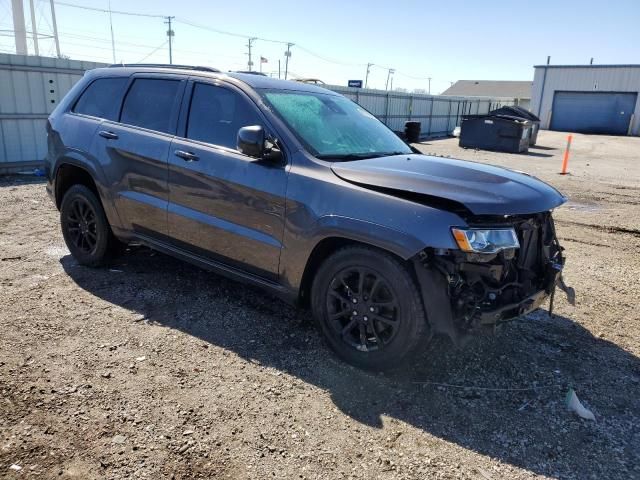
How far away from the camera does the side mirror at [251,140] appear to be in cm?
337

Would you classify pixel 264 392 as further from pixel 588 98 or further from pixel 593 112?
pixel 588 98

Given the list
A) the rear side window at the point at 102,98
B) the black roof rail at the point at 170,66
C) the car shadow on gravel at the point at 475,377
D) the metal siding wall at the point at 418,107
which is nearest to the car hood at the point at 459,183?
the car shadow on gravel at the point at 475,377

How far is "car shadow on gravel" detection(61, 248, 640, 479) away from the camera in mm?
2730

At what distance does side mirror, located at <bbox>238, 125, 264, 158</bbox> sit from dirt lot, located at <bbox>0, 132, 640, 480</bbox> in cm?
139

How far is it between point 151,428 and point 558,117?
158 ft

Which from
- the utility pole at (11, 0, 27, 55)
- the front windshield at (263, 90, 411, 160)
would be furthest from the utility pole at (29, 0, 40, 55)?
the front windshield at (263, 90, 411, 160)

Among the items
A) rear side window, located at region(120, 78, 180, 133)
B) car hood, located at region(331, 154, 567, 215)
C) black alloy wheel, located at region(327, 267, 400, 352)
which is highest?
rear side window, located at region(120, 78, 180, 133)

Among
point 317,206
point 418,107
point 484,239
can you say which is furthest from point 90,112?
point 418,107

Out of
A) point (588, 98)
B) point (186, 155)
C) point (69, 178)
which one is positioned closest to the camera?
point (186, 155)

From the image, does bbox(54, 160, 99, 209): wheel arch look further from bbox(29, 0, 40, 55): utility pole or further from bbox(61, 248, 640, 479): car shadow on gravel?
bbox(29, 0, 40, 55): utility pole

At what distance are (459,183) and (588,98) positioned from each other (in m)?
46.8

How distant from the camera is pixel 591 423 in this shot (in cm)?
294

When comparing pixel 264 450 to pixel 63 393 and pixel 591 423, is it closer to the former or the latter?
pixel 63 393

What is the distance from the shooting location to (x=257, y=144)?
3.40 metres
